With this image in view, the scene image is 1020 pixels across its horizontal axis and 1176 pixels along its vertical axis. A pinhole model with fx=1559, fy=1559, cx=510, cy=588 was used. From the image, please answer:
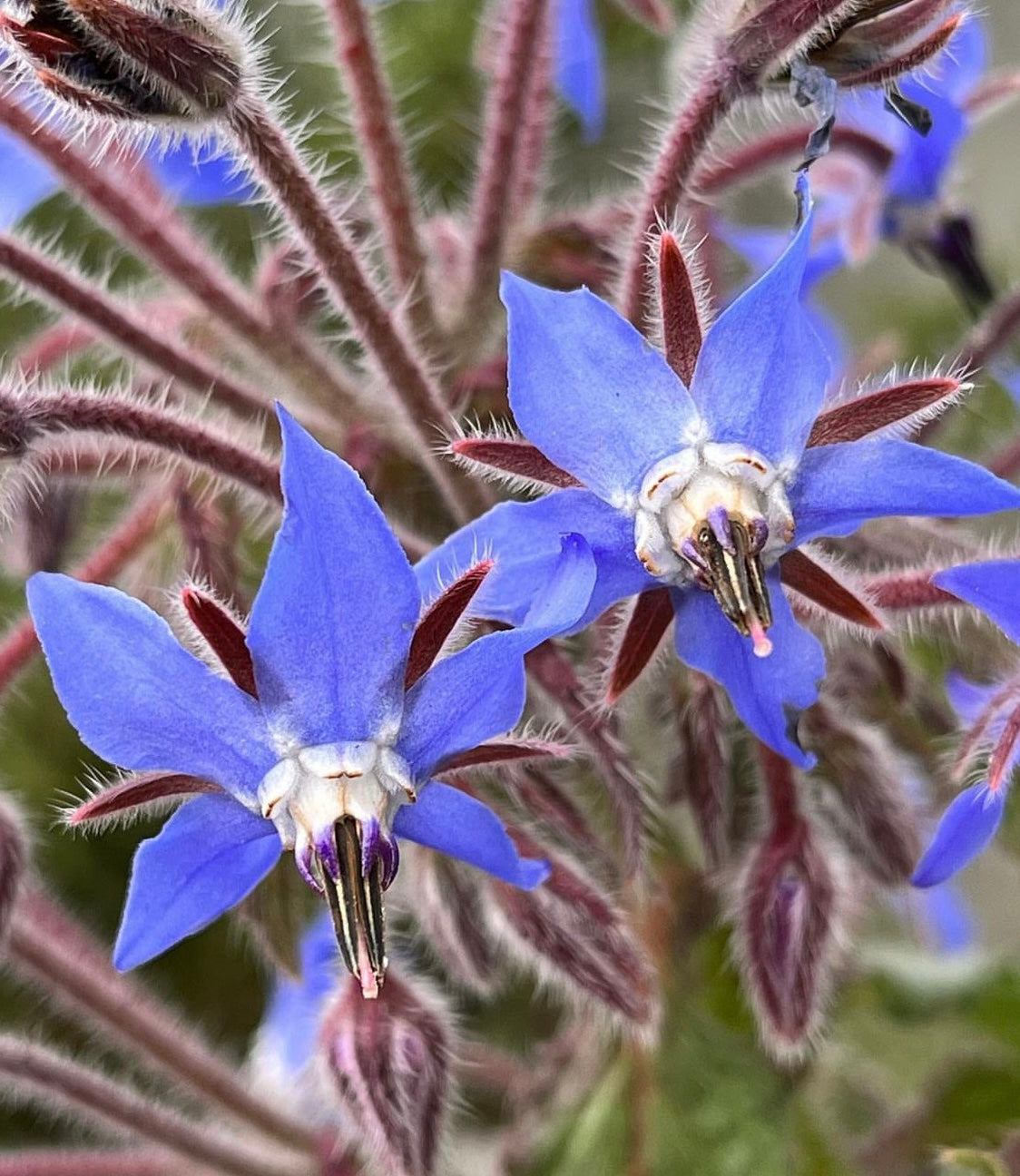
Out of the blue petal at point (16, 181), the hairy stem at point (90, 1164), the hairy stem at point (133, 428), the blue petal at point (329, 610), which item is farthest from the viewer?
the blue petal at point (16, 181)

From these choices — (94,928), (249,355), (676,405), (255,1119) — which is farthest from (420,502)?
(94,928)

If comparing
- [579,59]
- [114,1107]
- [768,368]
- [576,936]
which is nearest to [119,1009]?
[114,1107]

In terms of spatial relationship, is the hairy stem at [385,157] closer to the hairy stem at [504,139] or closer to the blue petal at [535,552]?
the hairy stem at [504,139]

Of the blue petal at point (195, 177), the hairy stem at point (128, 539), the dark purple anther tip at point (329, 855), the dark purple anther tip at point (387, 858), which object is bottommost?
the dark purple anther tip at point (329, 855)

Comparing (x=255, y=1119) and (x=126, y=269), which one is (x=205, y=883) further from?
(x=126, y=269)

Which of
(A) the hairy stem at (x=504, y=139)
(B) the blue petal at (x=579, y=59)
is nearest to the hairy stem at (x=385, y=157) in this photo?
(A) the hairy stem at (x=504, y=139)

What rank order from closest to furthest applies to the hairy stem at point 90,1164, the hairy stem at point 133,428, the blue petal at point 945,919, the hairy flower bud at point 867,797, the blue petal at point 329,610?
the blue petal at point 329,610 < the hairy stem at point 133,428 < the hairy flower bud at point 867,797 < the hairy stem at point 90,1164 < the blue petal at point 945,919

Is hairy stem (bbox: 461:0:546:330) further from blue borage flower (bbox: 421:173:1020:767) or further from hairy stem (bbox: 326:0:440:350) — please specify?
blue borage flower (bbox: 421:173:1020:767)
